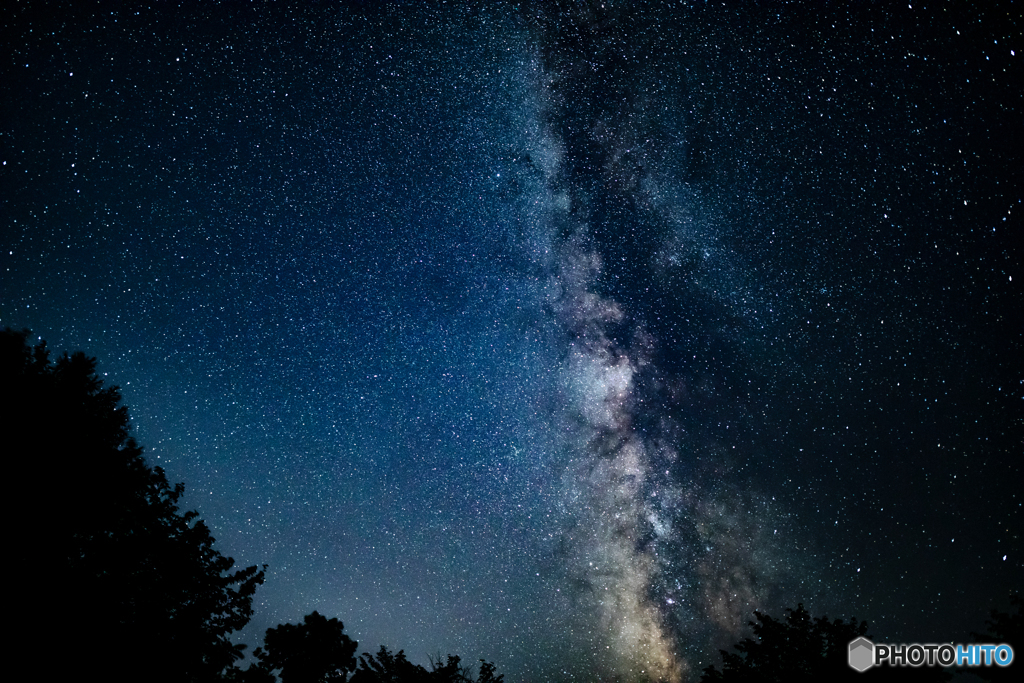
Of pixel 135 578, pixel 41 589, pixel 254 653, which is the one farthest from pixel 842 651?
→ pixel 41 589

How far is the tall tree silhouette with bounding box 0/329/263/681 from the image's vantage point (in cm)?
875

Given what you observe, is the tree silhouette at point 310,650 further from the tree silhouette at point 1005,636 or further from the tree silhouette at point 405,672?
the tree silhouette at point 1005,636

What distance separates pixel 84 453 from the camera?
34.9ft

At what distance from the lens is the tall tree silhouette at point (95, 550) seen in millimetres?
8750

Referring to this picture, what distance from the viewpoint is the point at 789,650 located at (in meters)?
15.5

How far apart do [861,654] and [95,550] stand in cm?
1962

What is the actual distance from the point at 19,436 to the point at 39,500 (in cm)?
148

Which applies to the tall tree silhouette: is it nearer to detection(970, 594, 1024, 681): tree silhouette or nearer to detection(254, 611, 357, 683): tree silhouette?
detection(254, 611, 357, 683): tree silhouette

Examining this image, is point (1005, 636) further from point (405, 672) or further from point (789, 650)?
point (405, 672)

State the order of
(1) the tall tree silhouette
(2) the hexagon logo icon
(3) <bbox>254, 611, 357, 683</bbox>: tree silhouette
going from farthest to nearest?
1. (3) <bbox>254, 611, 357, 683</bbox>: tree silhouette
2. (2) the hexagon logo icon
3. (1) the tall tree silhouette

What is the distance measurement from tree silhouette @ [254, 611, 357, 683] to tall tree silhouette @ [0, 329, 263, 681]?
1138 centimetres

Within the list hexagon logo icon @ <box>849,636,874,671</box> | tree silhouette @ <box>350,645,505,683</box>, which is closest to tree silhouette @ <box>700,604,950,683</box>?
hexagon logo icon @ <box>849,636,874,671</box>

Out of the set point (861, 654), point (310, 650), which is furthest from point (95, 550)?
point (861, 654)

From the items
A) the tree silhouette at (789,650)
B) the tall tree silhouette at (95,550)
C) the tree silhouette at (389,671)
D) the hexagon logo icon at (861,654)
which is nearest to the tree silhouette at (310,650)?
the tree silhouette at (389,671)
